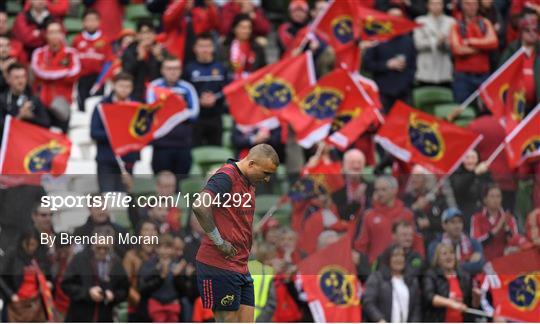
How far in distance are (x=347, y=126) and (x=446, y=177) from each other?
80.2 inches

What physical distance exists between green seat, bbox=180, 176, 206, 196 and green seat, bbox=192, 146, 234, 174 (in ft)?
8.63

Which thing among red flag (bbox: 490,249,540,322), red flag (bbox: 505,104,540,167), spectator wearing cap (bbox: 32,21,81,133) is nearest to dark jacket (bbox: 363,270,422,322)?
red flag (bbox: 490,249,540,322)

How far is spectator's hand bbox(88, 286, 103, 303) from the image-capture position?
1511 cm

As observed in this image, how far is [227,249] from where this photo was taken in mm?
12234

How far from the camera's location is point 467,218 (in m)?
15.4

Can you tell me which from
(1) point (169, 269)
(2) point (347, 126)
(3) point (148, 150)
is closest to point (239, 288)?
(1) point (169, 269)

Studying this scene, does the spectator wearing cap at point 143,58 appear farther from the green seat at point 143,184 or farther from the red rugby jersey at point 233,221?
the red rugby jersey at point 233,221

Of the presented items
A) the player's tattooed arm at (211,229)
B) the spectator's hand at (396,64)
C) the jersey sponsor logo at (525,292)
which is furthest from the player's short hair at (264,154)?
the spectator's hand at (396,64)

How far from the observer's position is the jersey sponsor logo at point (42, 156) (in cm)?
1614

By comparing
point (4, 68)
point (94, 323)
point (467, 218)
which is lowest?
point (94, 323)

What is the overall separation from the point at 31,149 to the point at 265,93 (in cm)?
270

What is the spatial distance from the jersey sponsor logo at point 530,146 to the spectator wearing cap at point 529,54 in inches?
32.7

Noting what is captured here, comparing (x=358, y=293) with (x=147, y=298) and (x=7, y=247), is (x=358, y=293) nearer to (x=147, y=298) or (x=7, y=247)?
(x=147, y=298)

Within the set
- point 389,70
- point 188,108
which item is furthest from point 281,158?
point 389,70
